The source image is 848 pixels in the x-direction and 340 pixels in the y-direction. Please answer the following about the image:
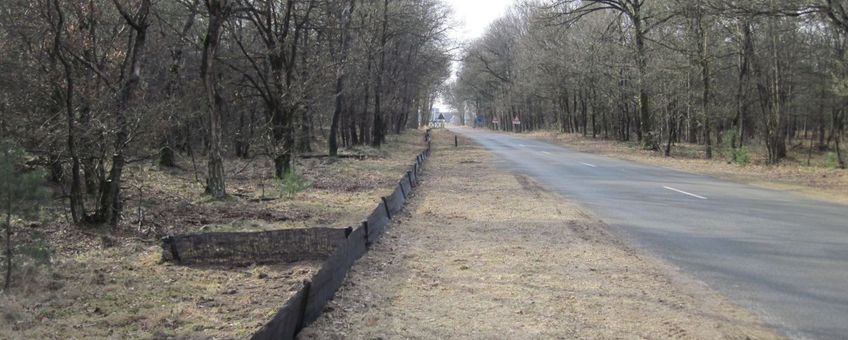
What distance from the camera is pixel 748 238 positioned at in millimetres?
9328

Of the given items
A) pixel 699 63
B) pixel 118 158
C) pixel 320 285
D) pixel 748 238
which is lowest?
pixel 748 238

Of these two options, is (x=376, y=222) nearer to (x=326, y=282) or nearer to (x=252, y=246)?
(x=252, y=246)

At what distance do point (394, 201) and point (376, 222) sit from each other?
102 inches

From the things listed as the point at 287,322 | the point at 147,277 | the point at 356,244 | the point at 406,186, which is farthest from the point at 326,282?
the point at 406,186

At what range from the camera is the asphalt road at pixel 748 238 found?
5988 millimetres

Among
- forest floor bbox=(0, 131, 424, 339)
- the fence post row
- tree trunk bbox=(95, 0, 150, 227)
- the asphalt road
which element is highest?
tree trunk bbox=(95, 0, 150, 227)

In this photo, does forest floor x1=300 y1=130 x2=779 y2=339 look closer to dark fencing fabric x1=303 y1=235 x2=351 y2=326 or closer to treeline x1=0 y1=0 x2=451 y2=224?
dark fencing fabric x1=303 y1=235 x2=351 y2=326

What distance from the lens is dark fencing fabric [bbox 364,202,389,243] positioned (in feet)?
29.6

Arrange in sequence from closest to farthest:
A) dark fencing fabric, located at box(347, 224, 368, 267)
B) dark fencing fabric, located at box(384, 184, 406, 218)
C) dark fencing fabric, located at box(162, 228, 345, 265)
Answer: dark fencing fabric, located at box(347, 224, 368, 267), dark fencing fabric, located at box(162, 228, 345, 265), dark fencing fabric, located at box(384, 184, 406, 218)

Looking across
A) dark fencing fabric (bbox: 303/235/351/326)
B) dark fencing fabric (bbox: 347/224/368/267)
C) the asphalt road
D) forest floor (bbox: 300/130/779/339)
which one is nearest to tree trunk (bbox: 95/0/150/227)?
dark fencing fabric (bbox: 347/224/368/267)

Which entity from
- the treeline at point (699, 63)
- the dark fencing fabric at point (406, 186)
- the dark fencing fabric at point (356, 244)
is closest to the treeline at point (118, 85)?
the dark fencing fabric at point (406, 186)

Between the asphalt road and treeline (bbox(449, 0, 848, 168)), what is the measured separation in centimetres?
807

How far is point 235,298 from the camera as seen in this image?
6590 mm

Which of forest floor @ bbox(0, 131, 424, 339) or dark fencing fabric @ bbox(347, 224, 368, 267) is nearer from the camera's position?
forest floor @ bbox(0, 131, 424, 339)
